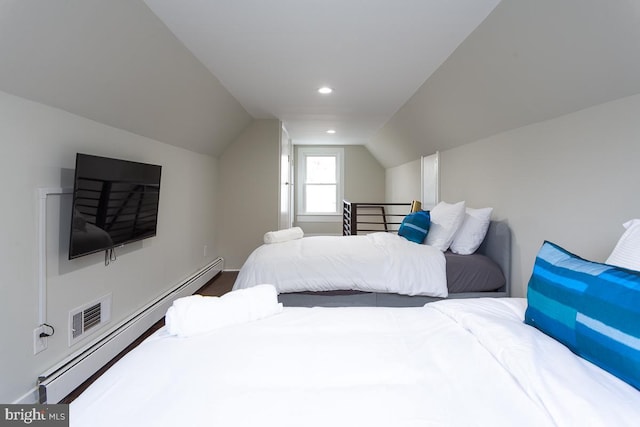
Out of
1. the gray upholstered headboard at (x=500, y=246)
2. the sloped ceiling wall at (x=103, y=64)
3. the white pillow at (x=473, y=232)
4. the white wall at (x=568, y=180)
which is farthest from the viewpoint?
the white pillow at (x=473, y=232)

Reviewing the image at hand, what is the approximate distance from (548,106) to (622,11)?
80 centimetres

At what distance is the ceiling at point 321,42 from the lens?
1961 mm

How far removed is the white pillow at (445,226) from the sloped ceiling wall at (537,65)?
29.4 inches

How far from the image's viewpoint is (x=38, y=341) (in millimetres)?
1767

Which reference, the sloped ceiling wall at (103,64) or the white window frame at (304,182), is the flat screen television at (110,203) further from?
the white window frame at (304,182)

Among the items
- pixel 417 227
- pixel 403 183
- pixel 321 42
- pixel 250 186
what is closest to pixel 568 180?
pixel 417 227

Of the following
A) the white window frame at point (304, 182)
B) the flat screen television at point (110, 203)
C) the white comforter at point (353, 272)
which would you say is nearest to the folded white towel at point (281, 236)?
the white comforter at point (353, 272)

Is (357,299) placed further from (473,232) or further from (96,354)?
(96,354)

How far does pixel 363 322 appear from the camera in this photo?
4.09 feet

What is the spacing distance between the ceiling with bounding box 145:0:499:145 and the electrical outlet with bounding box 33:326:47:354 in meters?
1.86

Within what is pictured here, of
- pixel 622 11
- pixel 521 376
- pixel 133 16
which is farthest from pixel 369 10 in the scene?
pixel 521 376

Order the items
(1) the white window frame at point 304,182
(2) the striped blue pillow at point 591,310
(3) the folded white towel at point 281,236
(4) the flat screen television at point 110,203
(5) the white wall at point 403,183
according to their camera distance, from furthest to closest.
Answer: (1) the white window frame at point 304,182 → (5) the white wall at point 403,183 → (3) the folded white towel at point 281,236 → (4) the flat screen television at point 110,203 → (2) the striped blue pillow at point 591,310

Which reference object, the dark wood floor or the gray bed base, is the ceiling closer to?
the gray bed base

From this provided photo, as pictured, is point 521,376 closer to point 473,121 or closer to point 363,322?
point 363,322
